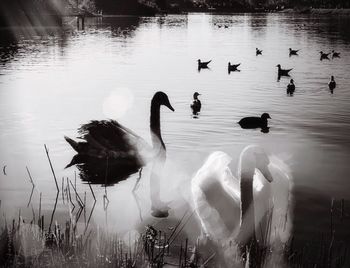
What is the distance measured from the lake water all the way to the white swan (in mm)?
532

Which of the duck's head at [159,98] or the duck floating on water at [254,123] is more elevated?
the duck's head at [159,98]

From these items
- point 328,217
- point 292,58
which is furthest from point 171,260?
point 292,58

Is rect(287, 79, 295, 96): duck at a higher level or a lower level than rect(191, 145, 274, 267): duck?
lower

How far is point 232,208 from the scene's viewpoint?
7.81 meters

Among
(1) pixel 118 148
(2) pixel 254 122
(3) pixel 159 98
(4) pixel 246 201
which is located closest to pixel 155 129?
(3) pixel 159 98

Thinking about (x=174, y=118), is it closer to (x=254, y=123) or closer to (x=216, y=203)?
(x=254, y=123)

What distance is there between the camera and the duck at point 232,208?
7113 mm

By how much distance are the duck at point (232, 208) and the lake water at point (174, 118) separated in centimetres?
52

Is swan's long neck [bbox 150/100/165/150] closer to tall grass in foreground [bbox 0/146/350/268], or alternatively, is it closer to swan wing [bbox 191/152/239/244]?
swan wing [bbox 191/152/239/244]

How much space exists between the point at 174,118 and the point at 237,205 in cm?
1221

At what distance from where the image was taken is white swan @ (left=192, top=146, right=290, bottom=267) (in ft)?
23.8

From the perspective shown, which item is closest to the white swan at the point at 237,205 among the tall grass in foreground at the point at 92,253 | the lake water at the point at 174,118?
the tall grass in foreground at the point at 92,253

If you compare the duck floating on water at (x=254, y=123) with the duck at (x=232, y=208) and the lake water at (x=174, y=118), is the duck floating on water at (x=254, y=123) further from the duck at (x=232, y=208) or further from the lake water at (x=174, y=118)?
the duck at (x=232, y=208)

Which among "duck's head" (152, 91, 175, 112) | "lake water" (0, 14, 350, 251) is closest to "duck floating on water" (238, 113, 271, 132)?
"lake water" (0, 14, 350, 251)
